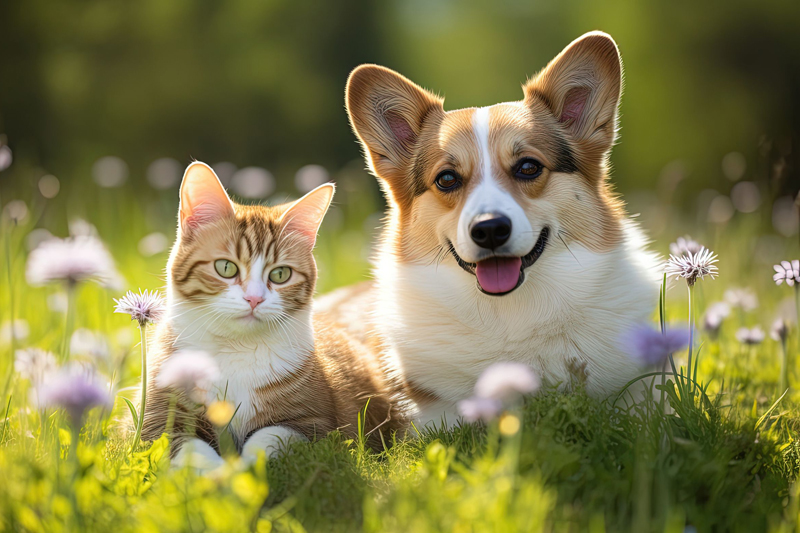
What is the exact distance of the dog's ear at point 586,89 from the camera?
2.95 m

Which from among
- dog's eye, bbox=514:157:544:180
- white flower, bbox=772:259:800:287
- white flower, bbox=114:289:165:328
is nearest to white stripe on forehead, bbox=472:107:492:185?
dog's eye, bbox=514:157:544:180

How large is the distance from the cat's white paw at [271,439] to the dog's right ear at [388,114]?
1289 mm

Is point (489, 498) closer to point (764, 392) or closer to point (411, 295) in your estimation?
point (411, 295)

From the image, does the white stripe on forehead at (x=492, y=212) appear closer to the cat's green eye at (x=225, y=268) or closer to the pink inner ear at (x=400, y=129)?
the pink inner ear at (x=400, y=129)

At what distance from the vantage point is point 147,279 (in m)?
5.07

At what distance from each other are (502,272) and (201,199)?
1217 mm

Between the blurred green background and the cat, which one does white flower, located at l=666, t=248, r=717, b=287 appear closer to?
the cat

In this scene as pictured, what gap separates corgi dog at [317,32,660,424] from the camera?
2734 millimetres

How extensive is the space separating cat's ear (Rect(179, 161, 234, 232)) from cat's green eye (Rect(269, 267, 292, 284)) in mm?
290

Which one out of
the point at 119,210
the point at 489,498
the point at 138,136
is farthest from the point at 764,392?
the point at 138,136

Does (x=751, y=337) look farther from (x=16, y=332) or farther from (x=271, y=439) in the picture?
(x=16, y=332)

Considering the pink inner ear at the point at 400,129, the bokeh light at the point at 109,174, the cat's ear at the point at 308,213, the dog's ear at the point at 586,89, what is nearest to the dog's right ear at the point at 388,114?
the pink inner ear at the point at 400,129

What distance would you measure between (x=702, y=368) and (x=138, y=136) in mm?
8010

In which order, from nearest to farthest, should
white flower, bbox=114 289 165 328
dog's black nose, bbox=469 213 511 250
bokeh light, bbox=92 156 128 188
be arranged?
→ white flower, bbox=114 289 165 328
dog's black nose, bbox=469 213 511 250
bokeh light, bbox=92 156 128 188
